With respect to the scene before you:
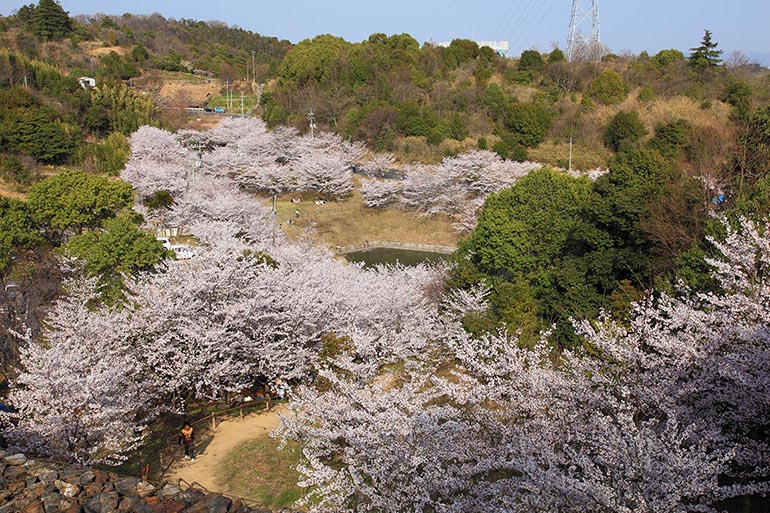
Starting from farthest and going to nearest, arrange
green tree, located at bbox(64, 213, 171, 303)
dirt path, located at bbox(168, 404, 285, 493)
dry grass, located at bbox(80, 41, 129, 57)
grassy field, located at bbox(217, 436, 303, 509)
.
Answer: dry grass, located at bbox(80, 41, 129, 57) → green tree, located at bbox(64, 213, 171, 303) → dirt path, located at bbox(168, 404, 285, 493) → grassy field, located at bbox(217, 436, 303, 509)

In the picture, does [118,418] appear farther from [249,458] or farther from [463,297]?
[463,297]

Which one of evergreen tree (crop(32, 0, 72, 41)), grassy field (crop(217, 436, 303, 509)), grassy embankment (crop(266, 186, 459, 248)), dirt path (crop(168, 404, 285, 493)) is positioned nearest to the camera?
grassy field (crop(217, 436, 303, 509))

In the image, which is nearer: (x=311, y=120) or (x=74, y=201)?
(x=74, y=201)

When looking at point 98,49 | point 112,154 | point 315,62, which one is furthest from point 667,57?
point 98,49

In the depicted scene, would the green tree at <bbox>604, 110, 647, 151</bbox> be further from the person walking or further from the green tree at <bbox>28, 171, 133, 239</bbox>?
the person walking

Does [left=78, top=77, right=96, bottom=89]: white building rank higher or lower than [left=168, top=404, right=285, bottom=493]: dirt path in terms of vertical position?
higher

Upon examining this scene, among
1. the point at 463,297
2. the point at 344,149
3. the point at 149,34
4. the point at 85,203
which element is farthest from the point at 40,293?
the point at 149,34

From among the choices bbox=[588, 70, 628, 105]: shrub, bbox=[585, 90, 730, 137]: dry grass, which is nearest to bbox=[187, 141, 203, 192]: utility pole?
bbox=[585, 90, 730, 137]: dry grass

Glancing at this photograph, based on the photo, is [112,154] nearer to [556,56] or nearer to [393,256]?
[393,256]
